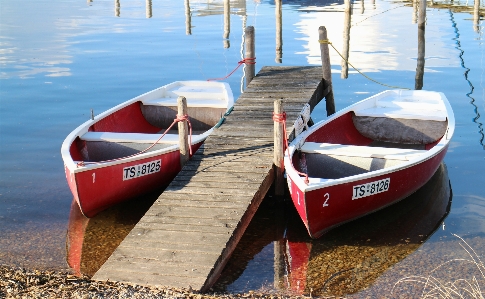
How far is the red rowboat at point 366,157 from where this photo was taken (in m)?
8.33

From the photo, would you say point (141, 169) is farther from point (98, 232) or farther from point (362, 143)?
point (362, 143)

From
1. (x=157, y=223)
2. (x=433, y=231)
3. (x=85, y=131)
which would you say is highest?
(x=85, y=131)

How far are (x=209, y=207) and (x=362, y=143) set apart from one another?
417cm

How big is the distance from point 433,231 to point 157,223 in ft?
12.6

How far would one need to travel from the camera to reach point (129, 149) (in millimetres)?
9805

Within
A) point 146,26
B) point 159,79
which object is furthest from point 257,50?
point 146,26

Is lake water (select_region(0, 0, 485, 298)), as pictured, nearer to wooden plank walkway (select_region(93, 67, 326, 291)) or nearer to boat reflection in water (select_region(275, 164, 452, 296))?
boat reflection in water (select_region(275, 164, 452, 296))

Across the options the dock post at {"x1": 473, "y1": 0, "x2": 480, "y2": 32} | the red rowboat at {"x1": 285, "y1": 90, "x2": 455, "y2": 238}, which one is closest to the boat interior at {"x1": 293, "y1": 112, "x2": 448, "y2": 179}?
the red rowboat at {"x1": 285, "y1": 90, "x2": 455, "y2": 238}

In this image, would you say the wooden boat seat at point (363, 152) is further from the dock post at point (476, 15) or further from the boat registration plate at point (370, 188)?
the dock post at point (476, 15)

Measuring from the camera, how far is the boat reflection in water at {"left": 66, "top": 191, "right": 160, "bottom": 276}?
825 centimetres

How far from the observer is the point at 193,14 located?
111ft

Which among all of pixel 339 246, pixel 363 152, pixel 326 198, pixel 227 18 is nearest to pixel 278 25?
pixel 227 18

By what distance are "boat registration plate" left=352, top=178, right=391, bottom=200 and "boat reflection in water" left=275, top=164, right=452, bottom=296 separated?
629mm

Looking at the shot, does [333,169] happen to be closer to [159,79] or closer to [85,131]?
[85,131]
